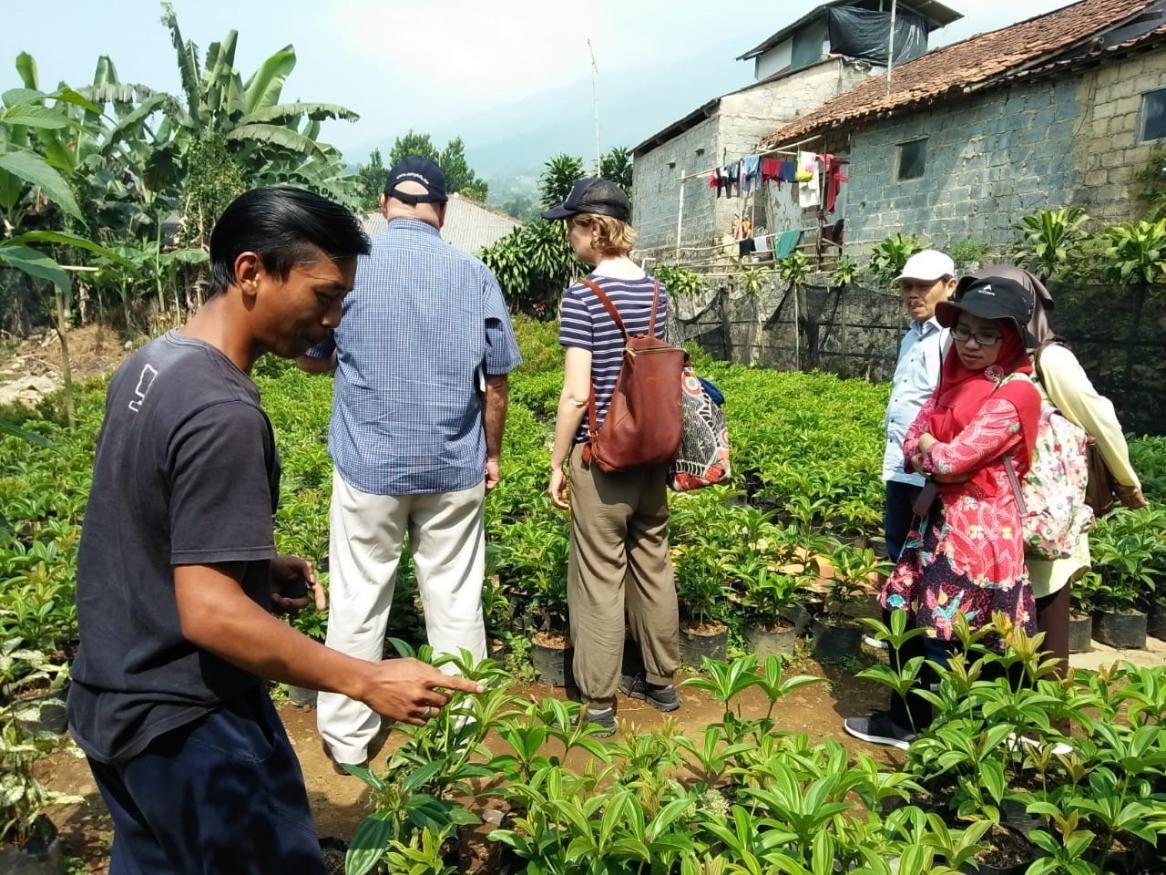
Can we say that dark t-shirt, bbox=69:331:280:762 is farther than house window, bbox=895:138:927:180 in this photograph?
No

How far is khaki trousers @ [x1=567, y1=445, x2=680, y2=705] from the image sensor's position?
3.27m

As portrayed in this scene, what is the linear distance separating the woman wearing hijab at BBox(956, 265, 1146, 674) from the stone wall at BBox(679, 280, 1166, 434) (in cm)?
586

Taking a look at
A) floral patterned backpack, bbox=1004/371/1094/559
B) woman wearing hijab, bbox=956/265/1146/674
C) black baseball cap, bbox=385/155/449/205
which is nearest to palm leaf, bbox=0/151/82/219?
black baseball cap, bbox=385/155/449/205

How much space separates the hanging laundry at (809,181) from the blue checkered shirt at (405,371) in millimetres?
14624

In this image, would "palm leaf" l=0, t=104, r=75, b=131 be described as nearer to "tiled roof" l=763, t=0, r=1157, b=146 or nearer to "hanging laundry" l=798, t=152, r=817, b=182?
"tiled roof" l=763, t=0, r=1157, b=146

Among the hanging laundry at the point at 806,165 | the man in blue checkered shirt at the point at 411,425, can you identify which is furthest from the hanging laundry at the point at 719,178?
the man in blue checkered shirt at the point at 411,425

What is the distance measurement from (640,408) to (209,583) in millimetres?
1972

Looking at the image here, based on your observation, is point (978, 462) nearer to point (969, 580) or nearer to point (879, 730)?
point (969, 580)

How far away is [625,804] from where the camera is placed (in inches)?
75.5

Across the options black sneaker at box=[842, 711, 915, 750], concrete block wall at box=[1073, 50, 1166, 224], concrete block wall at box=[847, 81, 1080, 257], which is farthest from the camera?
concrete block wall at box=[847, 81, 1080, 257]

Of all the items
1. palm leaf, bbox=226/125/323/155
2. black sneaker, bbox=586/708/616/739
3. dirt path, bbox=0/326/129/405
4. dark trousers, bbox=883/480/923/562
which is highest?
palm leaf, bbox=226/125/323/155

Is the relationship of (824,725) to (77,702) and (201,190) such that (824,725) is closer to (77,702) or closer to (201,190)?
(77,702)

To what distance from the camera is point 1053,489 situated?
2.91 meters

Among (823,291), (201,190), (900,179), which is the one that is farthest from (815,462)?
(201,190)
